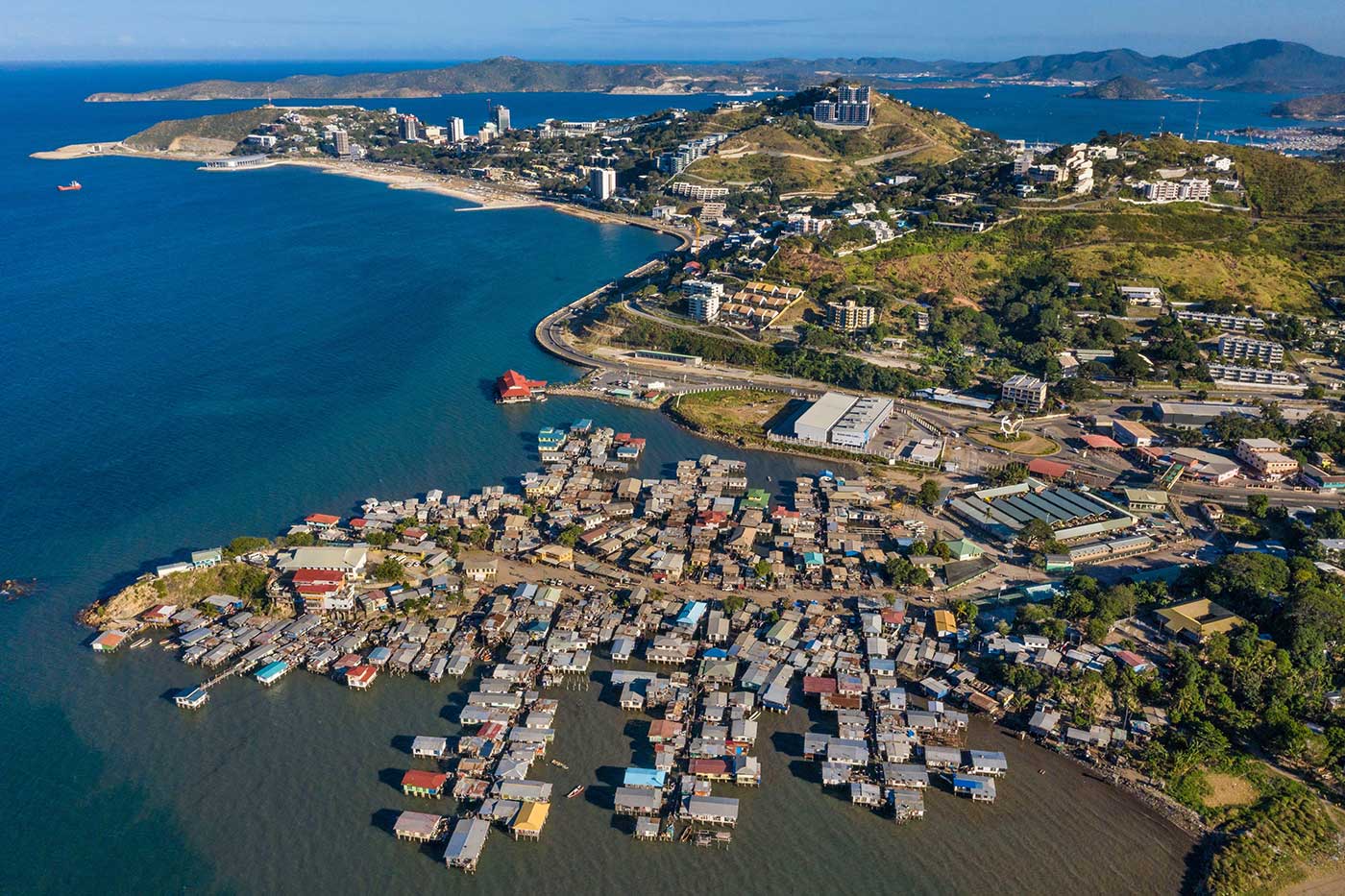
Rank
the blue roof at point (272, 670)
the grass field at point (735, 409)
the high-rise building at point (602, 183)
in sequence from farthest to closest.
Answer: the high-rise building at point (602, 183), the grass field at point (735, 409), the blue roof at point (272, 670)

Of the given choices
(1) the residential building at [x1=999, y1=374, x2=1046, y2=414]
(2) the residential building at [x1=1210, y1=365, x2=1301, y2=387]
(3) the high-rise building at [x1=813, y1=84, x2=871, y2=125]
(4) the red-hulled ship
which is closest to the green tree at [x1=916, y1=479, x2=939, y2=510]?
(1) the residential building at [x1=999, y1=374, x2=1046, y2=414]

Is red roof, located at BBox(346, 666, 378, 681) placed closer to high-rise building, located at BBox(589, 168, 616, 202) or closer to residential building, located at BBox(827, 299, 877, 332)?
residential building, located at BBox(827, 299, 877, 332)

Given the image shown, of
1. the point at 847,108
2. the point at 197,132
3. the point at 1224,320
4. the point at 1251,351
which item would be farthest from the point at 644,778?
the point at 197,132

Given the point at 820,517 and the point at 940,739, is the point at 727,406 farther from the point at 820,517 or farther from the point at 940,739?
the point at 940,739

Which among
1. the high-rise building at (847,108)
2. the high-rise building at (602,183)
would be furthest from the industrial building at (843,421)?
the high-rise building at (847,108)

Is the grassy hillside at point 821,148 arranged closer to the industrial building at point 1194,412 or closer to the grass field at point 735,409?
the grass field at point 735,409

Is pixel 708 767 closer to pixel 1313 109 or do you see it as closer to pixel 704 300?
pixel 704 300

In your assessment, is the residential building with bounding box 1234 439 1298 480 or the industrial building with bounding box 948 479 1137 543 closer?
the industrial building with bounding box 948 479 1137 543
